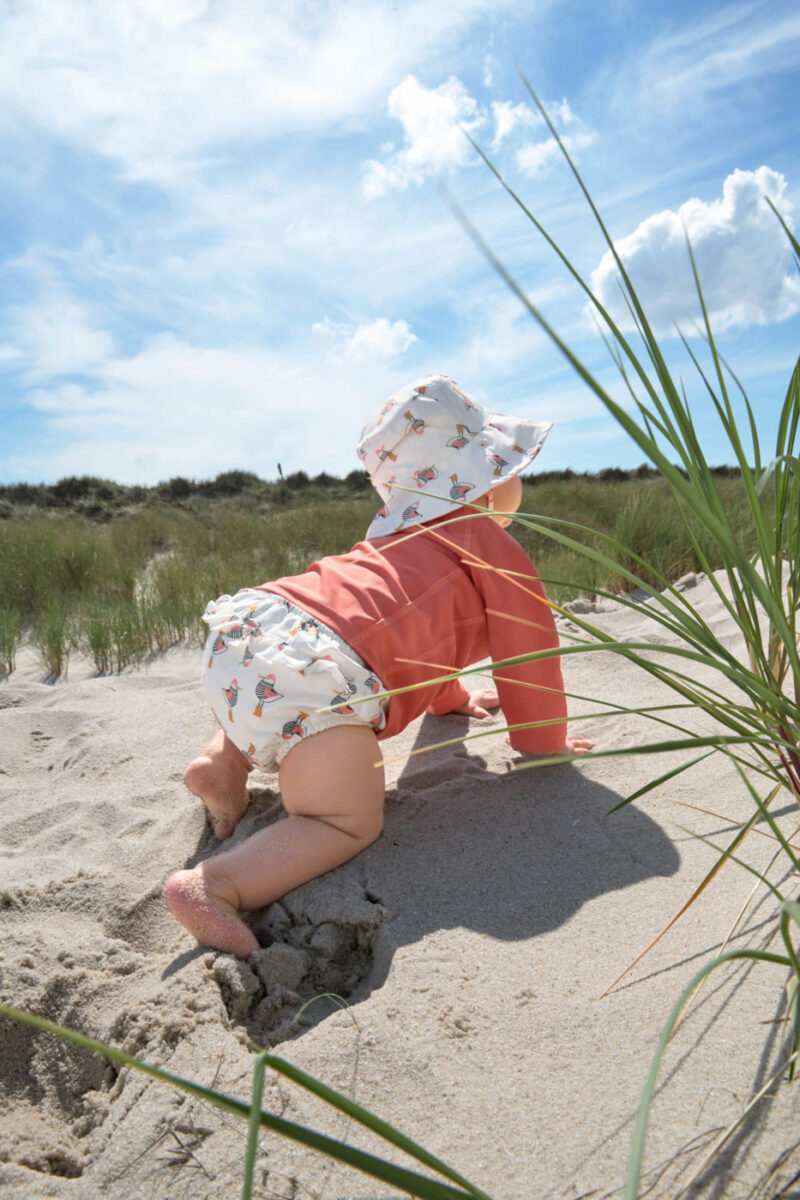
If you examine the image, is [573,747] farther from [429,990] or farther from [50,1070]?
[50,1070]

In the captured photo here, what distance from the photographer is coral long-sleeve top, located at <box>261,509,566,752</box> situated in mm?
2088

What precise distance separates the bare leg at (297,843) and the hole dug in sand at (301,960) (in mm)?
45

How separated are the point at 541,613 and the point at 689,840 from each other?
27.3 inches

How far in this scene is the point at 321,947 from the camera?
1707 millimetres

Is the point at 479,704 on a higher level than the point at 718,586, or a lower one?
lower

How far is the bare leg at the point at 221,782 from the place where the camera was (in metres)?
2.22

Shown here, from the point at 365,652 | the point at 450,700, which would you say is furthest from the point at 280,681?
the point at 450,700

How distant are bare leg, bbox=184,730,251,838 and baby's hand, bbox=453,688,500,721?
896mm

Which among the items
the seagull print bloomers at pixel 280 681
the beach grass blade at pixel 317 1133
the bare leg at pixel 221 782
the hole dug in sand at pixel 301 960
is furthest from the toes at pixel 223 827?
the beach grass blade at pixel 317 1133

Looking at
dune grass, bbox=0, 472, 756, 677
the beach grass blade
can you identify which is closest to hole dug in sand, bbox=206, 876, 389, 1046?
the beach grass blade

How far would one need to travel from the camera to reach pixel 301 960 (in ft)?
5.49

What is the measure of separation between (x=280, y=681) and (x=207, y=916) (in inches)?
20.4

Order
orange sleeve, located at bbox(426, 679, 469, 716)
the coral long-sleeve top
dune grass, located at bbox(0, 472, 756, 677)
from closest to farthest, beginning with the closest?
the coral long-sleeve top < orange sleeve, located at bbox(426, 679, 469, 716) < dune grass, located at bbox(0, 472, 756, 677)

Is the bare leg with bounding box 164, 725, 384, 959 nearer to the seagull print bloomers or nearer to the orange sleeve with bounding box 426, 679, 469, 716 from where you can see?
the seagull print bloomers
